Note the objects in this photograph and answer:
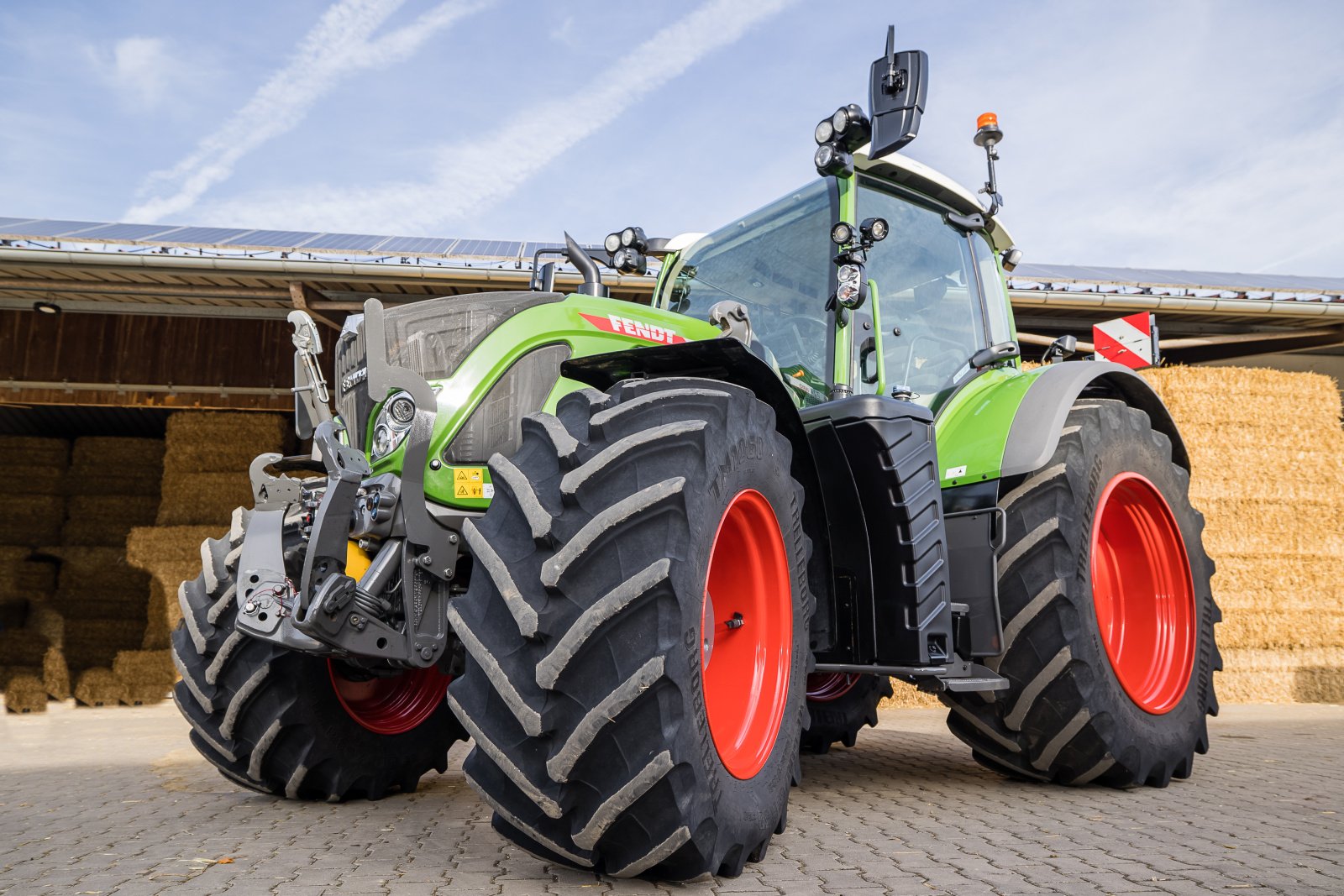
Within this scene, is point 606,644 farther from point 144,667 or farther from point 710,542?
point 144,667

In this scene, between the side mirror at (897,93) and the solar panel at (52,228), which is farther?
the solar panel at (52,228)

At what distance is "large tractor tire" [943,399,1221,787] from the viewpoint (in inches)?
155

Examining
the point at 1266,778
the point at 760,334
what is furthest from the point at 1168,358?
the point at 760,334

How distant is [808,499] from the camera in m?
3.54

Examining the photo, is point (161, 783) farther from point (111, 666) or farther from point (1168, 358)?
point (1168, 358)

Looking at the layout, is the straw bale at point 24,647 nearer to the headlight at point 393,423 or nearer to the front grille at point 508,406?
the headlight at point 393,423

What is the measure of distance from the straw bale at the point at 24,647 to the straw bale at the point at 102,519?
41.6 inches

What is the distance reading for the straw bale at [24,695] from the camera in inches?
394

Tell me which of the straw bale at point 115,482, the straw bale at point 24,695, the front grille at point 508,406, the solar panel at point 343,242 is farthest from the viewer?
the straw bale at point 115,482

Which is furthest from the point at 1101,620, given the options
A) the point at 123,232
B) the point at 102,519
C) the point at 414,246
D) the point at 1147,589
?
the point at 102,519

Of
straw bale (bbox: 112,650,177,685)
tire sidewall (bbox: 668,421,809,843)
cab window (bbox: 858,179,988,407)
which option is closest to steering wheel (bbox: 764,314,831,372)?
cab window (bbox: 858,179,988,407)

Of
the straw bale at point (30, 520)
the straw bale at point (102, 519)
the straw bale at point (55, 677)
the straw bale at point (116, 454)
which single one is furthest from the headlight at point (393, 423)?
the straw bale at point (30, 520)

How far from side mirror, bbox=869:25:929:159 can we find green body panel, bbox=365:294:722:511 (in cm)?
99

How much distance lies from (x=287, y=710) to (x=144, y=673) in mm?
7583
